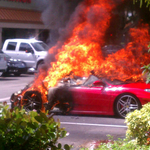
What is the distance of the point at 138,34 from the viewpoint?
533 inches

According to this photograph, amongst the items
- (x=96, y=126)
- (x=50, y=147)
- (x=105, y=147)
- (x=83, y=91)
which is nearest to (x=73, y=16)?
(x=83, y=91)

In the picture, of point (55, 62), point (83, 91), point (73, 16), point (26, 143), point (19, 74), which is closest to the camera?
point (26, 143)

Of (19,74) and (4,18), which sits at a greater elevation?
(4,18)

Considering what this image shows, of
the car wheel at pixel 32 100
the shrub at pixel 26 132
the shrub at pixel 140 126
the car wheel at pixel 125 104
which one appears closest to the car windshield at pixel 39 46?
the car wheel at pixel 32 100

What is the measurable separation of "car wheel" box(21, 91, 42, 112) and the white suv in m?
12.5

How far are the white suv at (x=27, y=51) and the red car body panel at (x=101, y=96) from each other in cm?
1290

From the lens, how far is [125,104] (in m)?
8.76

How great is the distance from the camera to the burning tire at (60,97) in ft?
29.9

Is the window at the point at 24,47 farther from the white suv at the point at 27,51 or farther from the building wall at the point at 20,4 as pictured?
the building wall at the point at 20,4

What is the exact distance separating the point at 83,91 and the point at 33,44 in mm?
13837

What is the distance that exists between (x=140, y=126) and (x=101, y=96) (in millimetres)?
3643

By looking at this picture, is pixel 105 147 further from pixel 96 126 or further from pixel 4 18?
pixel 4 18

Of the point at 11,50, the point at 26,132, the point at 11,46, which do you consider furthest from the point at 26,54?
the point at 26,132

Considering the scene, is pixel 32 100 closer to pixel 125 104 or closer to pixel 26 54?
pixel 125 104
